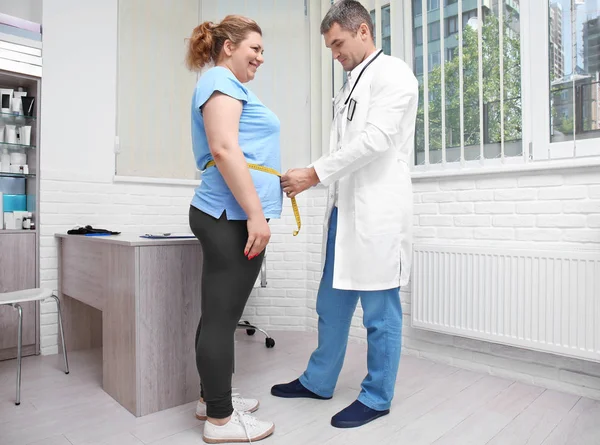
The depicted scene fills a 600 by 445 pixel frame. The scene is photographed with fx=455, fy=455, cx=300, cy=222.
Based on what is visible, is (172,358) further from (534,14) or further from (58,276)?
(534,14)

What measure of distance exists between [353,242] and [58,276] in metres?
1.90

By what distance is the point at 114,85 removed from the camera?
113 inches

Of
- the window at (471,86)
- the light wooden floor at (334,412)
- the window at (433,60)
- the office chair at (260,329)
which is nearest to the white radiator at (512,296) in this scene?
the light wooden floor at (334,412)

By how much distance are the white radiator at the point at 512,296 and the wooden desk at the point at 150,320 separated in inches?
47.7

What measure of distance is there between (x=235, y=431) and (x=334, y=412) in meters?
0.45

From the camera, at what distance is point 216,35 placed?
1531 millimetres

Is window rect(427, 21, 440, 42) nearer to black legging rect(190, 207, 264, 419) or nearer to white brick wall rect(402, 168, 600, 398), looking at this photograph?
white brick wall rect(402, 168, 600, 398)

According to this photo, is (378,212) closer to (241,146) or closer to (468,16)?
(241,146)

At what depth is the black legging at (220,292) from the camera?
146 centimetres

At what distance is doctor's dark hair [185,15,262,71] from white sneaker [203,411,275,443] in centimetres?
124

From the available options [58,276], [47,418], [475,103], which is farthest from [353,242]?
[58,276]

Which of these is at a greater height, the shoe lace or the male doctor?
the male doctor

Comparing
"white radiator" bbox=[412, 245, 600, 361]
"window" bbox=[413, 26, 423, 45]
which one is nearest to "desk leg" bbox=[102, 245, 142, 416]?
"white radiator" bbox=[412, 245, 600, 361]

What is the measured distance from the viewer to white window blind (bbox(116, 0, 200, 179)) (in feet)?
9.55
